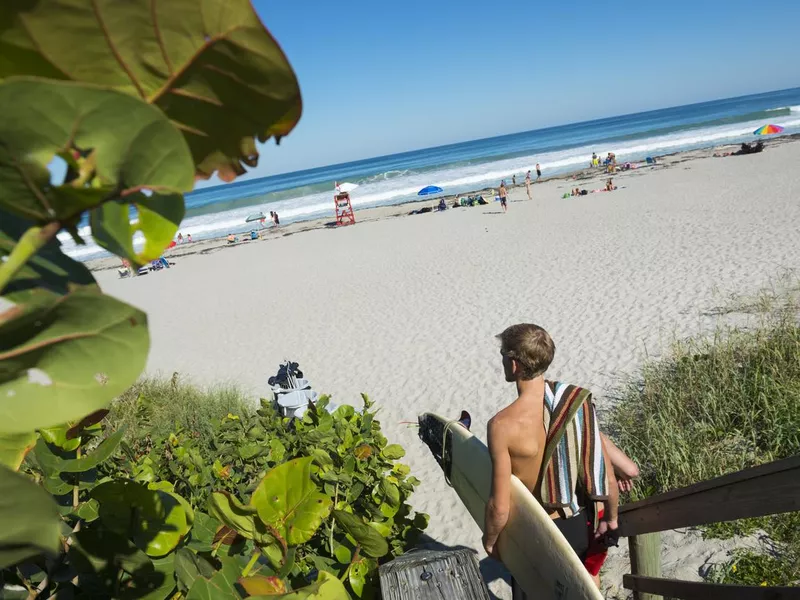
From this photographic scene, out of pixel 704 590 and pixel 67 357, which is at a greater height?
pixel 67 357

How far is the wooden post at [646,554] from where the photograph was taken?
2.43m

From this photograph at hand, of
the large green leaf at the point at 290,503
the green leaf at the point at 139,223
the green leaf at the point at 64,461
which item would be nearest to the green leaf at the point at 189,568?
the large green leaf at the point at 290,503

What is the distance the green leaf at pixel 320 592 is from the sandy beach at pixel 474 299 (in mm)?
2914

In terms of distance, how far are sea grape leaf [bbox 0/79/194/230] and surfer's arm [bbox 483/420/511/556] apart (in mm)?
1982

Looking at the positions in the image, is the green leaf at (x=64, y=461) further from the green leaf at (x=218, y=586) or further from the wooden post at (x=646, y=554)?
the wooden post at (x=646, y=554)

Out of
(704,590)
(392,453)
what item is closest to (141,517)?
(392,453)

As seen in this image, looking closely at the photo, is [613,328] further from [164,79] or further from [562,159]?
[562,159]

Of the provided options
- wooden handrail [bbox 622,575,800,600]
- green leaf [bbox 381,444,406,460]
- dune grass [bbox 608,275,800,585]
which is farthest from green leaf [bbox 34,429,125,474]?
dune grass [bbox 608,275,800,585]

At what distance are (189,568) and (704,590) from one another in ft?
6.27

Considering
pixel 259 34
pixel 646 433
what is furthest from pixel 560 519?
pixel 259 34

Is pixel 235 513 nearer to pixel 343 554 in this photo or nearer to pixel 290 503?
pixel 290 503

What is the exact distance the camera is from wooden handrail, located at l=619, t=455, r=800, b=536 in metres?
1.33

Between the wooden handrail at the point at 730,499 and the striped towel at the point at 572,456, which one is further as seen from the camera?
the striped towel at the point at 572,456

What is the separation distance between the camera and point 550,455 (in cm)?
221
